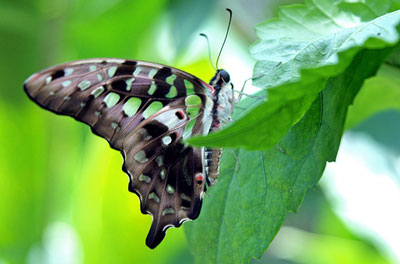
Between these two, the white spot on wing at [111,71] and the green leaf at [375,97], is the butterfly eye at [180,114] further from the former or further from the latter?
the green leaf at [375,97]

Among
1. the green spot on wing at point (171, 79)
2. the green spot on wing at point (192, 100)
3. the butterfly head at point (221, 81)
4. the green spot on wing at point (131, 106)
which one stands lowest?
the green spot on wing at point (192, 100)

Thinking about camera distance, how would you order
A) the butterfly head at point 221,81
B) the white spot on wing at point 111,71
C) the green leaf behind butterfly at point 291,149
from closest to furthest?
the green leaf behind butterfly at point 291,149
the white spot on wing at point 111,71
the butterfly head at point 221,81

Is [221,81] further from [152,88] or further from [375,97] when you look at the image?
[375,97]

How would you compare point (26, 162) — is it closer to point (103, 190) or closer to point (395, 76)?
point (103, 190)

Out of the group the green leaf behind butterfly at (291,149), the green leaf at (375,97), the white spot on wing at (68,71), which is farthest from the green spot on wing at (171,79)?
the green leaf at (375,97)

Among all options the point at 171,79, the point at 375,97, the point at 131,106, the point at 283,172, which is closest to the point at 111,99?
the point at 131,106

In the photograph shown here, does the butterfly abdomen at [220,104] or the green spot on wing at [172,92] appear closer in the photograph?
the butterfly abdomen at [220,104]
